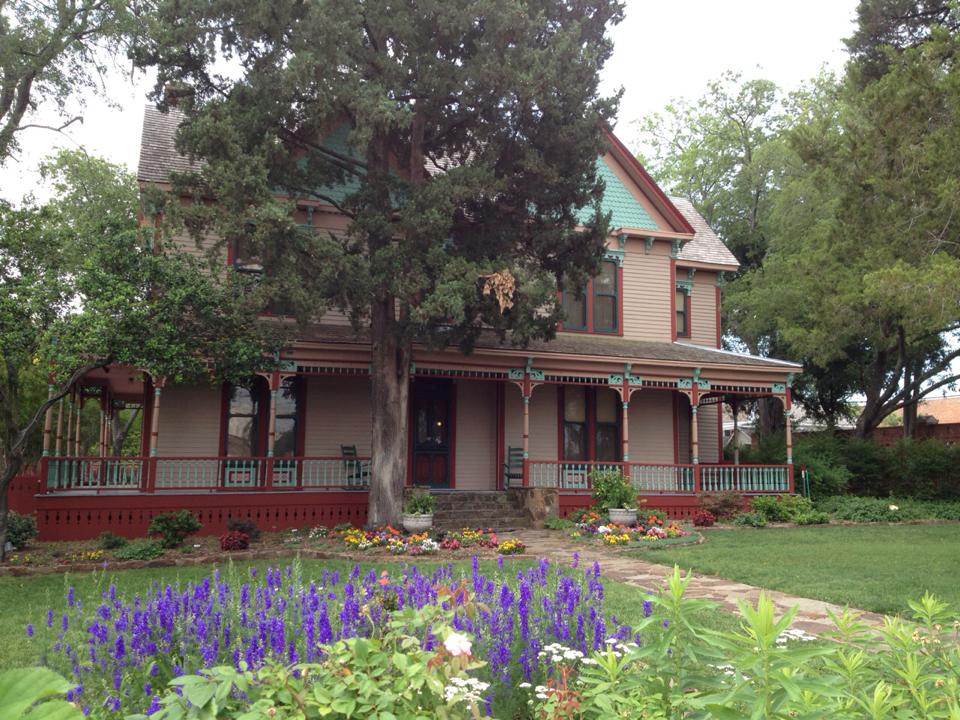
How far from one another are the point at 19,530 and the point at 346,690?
12.5m

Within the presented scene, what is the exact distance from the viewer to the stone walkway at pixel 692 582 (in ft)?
25.0

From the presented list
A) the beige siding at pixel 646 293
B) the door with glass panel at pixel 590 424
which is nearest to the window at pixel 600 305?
the beige siding at pixel 646 293

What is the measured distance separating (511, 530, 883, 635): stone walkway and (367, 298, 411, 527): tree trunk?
103 inches

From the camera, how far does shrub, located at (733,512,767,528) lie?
57.9 feet

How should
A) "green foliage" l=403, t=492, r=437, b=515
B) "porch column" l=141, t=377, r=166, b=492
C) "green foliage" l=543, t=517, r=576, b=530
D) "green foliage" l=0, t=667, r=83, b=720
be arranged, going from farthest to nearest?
"green foliage" l=543, t=517, r=576, b=530, "porch column" l=141, t=377, r=166, b=492, "green foliage" l=403, t=492, r=437, b=515, "green foliage" l=0, t=667, r=83, b=720

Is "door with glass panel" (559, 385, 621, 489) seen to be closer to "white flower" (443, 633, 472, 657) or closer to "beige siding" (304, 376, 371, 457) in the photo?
"beige siding" (304, 376, 371, 457)

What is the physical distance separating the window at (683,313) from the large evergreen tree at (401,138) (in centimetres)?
800

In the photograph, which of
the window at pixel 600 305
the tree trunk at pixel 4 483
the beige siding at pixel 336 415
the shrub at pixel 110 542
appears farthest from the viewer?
the window at pixel 600 305

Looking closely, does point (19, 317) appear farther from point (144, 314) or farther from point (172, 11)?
point (172, 11)

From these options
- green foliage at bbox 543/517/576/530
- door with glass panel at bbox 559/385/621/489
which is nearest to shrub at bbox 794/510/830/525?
door with glass panel at bbox 559/385/621/489

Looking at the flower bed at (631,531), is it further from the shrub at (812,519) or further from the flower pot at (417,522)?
the shrub at (812,519)

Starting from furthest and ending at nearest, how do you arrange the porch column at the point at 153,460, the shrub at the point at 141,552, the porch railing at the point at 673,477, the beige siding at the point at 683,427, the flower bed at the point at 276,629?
the beige siding at the point at 683,427 → the porch railing at the point at 673,477 → the porch column at the point at 153,460 → the shrub at the point at 141,552 → the flower bed at the point at 276,629

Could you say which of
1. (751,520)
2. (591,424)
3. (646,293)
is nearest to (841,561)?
(751,520)

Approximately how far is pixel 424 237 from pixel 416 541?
5104mm
